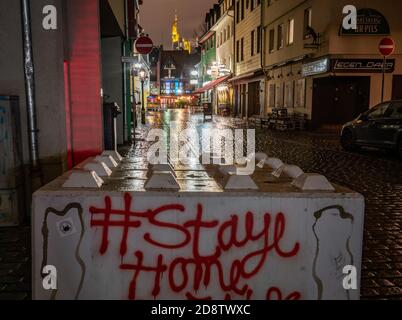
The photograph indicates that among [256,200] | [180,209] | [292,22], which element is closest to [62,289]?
[180,209]

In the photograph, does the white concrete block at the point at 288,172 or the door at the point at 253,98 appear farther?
the door at the point at 253,98

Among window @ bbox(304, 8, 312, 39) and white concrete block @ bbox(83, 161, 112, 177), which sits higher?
window @ bbox(304, 8, 312, 39)

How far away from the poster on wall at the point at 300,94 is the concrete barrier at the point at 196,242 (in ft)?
70.0

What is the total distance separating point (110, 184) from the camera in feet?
10.2

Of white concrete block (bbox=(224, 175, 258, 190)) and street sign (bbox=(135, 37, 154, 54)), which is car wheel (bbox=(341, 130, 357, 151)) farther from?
white concrete block (bbox=(224, 175, 258, 190))

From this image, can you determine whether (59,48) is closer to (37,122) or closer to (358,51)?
(37,122)

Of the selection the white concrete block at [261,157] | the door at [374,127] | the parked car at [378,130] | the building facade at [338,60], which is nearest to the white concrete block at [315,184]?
the white concrete block at [261,157]

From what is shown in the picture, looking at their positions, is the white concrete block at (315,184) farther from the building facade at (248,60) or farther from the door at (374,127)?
the building facade at (248,60)

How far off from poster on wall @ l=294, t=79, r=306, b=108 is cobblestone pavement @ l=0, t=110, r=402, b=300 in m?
10.0

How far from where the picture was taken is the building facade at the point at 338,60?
2048 centimetres

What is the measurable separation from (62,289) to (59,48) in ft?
13.2

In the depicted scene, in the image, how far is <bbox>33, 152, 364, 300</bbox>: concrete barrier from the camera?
9.39ft

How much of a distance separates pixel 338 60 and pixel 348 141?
7.20 m

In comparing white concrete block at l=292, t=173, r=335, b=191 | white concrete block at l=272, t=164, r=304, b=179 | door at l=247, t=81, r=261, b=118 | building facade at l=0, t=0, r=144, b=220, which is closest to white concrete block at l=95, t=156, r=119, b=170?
white concrete block at l=272, t=164, r=304, b=179
